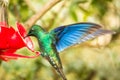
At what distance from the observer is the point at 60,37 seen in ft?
7.07

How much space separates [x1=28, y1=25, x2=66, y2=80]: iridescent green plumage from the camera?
79.2 inches

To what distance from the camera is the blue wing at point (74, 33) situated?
201cm

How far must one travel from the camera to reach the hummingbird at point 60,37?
200 centimetres

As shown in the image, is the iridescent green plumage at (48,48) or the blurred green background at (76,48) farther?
the blurred green background at (76,48)

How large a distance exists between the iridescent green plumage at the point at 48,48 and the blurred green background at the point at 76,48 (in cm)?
71

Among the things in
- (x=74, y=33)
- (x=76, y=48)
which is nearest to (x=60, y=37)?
(x=74, y=33)

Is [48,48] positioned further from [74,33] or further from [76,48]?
[76,48]

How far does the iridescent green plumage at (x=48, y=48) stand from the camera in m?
2.01

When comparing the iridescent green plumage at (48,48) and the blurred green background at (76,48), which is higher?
the iridescent green plumage at (48,48)

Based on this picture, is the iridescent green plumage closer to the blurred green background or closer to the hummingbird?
the hummingbird

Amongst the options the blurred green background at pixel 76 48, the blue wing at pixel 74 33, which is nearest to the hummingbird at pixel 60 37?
the blue wing at pixel 74 33

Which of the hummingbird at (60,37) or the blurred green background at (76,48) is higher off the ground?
the hummingbird at (60,37)

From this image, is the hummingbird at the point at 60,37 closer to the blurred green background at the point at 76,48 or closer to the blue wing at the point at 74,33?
the blue wing at the point at 74,33

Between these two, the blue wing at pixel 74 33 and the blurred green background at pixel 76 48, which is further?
the blurred green background at pixel 76 48
